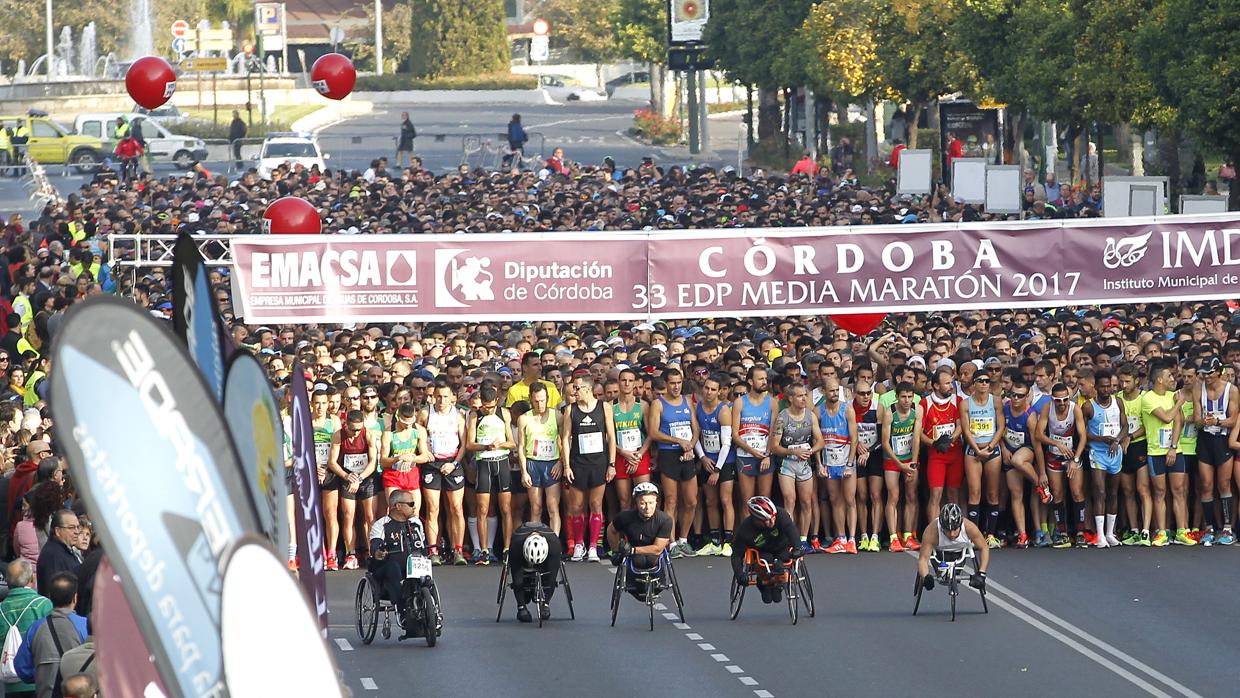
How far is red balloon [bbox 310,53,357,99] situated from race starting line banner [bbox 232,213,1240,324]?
4.80 feet

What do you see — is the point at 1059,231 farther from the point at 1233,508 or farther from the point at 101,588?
the point at 101,588

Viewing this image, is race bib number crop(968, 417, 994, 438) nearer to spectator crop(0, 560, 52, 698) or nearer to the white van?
spectator crop(0, 560, 52, 698)

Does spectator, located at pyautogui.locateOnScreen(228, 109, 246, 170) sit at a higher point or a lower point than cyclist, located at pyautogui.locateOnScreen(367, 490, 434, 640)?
higher

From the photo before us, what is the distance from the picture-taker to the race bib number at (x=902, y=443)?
1850cm

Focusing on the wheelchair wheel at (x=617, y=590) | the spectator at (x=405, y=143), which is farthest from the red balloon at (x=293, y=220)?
the spectator at (x=405, y=143)

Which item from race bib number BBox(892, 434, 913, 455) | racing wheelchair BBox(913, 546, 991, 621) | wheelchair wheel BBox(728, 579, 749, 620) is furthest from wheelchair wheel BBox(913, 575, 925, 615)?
race bib number BBox(892, 434, 913, 455)

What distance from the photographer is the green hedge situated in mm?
100938

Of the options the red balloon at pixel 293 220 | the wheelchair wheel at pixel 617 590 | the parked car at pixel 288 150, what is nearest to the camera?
the wheelchair wheel at pixel 617 590

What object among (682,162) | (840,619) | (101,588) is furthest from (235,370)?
(682,162)

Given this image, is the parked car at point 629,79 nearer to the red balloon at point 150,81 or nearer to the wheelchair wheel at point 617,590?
the red balloon at point 150,81

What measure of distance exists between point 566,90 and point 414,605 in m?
91.6

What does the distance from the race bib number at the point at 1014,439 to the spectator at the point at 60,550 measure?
372 inches

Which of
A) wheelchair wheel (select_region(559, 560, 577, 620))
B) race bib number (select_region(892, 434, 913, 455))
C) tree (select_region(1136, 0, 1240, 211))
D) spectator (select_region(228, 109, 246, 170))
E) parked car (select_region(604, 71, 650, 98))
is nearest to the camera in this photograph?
wheelchair wheel (select_region(559, 560, 577, 620))

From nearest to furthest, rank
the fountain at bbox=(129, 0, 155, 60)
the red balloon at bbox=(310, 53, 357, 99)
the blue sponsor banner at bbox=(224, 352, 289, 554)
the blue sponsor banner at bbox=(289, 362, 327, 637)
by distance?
the blue sponsor banner at bbox=(224, 352, 289, 554), the blue sponsor banner at bbox=(289, 362, 327, 637), the red balloon at bbox=(310, 53, 357, 99), the fountain at bbox=(129, 0, 155, 60)
